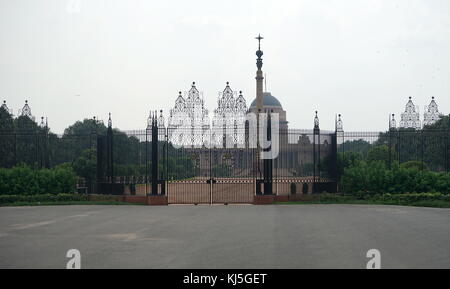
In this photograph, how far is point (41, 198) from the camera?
807 inches

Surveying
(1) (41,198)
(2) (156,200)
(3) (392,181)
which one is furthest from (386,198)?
(1) (41,198)

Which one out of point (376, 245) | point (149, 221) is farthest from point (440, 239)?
point (149, 221)

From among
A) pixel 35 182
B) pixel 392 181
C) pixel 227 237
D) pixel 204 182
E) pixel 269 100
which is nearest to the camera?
pixel 227 237

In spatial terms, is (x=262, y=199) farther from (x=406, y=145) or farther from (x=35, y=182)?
(x=406, y=145)

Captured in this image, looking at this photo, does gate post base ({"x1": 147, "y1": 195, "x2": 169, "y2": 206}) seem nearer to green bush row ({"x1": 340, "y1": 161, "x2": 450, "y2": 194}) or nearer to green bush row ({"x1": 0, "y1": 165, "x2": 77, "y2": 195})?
green bush row ({"x1": 0, "y1": 165, "x2": 77, "y2": 195})

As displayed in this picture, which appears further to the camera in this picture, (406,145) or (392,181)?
(406,145)

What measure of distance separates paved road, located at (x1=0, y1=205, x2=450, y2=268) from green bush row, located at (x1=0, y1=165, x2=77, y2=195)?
306 centimetres

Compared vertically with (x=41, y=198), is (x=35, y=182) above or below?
above

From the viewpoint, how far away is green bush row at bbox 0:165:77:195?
818 inches

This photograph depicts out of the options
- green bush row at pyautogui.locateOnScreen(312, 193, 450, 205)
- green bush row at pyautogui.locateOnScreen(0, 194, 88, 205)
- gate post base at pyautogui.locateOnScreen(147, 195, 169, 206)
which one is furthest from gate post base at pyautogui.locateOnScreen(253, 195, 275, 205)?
green bush row at pyautogui.locateOnScreen(0, 194, 88, 205)

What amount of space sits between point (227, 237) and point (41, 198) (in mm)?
12543

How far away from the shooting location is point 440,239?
11.0 metres
